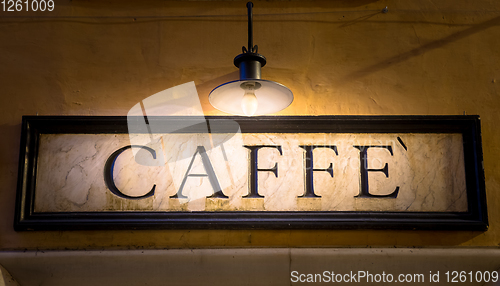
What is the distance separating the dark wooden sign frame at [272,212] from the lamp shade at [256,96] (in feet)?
0.73

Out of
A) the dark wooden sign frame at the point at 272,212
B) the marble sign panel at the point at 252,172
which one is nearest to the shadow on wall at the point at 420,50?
the dark wooden sign frame at the point at 272,212

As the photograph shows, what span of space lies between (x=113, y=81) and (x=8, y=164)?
950 mm

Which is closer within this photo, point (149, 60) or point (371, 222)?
point (371, 222)

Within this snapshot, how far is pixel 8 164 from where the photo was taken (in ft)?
7.05

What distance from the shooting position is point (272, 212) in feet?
6.83

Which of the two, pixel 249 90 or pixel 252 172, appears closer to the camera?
pixel 249 90

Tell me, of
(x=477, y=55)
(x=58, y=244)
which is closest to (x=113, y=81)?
(x=58, y=244)

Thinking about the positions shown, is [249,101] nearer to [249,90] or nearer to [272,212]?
[249,90]

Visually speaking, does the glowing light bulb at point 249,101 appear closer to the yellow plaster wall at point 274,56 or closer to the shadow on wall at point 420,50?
the yellow plaster wall at point 274,56

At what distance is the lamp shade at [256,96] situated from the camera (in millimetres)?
1758

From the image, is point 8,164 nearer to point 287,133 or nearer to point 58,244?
point 58,244

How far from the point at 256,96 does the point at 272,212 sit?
818mm

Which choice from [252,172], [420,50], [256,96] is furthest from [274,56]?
[420,50]

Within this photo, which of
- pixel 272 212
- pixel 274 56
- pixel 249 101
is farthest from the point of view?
pixel 274 56
